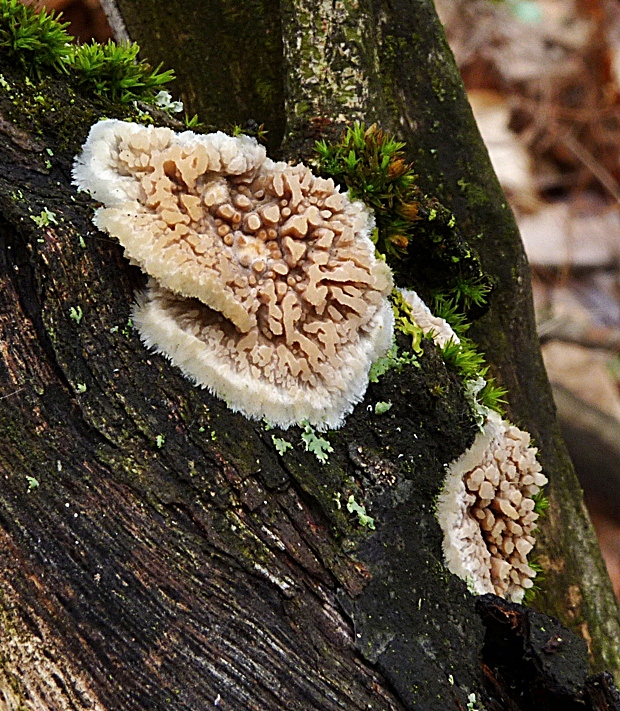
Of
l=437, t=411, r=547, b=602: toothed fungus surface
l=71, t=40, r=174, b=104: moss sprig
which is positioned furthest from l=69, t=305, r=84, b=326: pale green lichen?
l=437, t=411, r=547, b=602: toothed fungus surface

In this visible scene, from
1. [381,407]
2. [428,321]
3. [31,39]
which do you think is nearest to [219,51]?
[31,39]

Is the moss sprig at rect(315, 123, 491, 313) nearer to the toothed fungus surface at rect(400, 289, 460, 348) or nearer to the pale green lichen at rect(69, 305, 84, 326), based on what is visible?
the toothed fungus surface at rect(400, 289, 460, 348)

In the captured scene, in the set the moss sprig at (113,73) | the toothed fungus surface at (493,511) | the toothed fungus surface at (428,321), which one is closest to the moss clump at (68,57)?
the moss sprig at (113,73)

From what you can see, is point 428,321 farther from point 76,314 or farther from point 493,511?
point 76,314

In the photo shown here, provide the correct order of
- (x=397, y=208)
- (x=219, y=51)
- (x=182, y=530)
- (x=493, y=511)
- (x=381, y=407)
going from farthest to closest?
(x=219, y=51) → (x=493, y=511) → (x=397, y=208) → (x=381, y=407) → (x=182, y=530)

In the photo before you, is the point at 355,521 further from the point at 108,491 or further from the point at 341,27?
the point at 341,27

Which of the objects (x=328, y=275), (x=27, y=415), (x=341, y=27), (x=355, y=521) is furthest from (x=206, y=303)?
(x=341, y=27)

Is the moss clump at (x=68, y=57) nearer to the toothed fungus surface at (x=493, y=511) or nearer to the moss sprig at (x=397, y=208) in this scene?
the moss sprig at (x=397, y=208)
